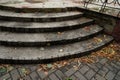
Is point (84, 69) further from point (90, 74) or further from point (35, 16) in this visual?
point (35, 16)

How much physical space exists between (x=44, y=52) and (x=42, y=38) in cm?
51

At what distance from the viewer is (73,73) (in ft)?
11.0

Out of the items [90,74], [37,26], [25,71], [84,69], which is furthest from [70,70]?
[37,26]

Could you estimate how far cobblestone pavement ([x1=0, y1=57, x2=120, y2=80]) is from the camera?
3.15m

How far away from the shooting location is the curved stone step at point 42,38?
3871 mm

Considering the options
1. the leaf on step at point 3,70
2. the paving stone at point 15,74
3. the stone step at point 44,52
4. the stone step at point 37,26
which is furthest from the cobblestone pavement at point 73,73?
the stone step at point 37,26

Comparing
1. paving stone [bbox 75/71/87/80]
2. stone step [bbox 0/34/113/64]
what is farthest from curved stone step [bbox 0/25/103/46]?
paving stone [bbox 75/71/87/80]

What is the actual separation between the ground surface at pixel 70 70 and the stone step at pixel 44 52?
15 centimetres

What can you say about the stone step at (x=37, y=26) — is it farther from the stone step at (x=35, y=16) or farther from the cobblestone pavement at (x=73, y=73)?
the cobblestone pavement at (x=73, y=73)

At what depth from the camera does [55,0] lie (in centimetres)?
705

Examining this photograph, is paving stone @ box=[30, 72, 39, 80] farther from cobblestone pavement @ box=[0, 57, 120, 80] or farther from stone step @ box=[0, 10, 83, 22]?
stone step @ box=[0, 10, 83, 22]

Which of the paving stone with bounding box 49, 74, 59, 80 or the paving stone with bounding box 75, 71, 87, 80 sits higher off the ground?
the paving stone with bounding box 49, 74, 59, 80

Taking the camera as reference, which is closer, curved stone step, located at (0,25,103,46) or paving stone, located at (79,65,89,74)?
paving stone, located at (79,65,89,74)

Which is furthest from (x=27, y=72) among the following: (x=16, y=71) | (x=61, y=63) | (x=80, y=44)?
(x=80, y=44)
